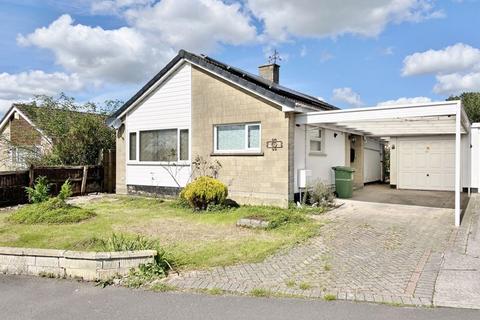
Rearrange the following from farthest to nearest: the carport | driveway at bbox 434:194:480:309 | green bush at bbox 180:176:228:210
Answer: green bush at bbox 180:176:228:210 → the carport → driveway at bbox 434:194:480:309

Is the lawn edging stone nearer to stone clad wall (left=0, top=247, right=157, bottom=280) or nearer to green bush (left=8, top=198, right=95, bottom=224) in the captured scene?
stone clad wall (left=0, top=247, right=157, bottom=280)

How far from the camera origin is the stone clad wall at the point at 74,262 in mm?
5691

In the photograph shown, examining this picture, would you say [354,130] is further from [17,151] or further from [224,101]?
[17,151]

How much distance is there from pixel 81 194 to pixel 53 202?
5493 mm

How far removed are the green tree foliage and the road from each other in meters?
13.3

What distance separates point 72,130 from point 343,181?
40.3 feet

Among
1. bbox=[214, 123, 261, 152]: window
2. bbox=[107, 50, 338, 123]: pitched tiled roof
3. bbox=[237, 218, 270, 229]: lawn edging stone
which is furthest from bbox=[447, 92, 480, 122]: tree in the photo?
bbox=[237, 218, 270, 229]: lawn edging stone

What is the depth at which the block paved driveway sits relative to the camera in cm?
501

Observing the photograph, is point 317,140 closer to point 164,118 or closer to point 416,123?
point 416,123

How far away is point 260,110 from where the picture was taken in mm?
11984

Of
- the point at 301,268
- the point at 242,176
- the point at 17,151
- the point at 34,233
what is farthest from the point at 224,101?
the point at 17,151

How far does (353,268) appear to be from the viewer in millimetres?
5914

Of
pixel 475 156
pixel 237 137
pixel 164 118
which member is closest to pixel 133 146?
pixel 164 118

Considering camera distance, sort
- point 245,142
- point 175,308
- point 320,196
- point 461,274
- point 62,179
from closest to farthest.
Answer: point 175,308
point 461,274
point 320,196
point 245,142
point 62,179
